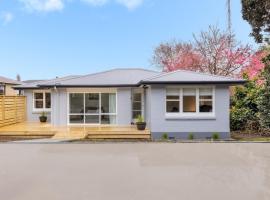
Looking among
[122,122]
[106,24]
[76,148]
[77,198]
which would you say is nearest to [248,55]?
[106,24]

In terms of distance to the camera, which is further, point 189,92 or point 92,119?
point 92,119

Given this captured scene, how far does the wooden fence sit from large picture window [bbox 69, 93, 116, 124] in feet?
13.5

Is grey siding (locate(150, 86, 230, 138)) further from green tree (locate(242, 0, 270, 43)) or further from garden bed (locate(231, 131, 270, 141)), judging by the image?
green tree (locate(242, 0, 270, 43))

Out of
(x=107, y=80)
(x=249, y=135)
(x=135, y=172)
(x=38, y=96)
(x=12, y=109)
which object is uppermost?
(x=107, y=80)

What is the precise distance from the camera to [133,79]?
20.0m

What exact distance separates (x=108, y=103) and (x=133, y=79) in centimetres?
223

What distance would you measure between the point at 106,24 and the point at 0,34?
33.8 ft

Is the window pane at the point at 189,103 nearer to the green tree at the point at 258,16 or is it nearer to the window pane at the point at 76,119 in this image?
the green tree at the point at 258,16

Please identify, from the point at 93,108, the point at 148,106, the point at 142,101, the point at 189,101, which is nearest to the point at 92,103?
the point at 93,108

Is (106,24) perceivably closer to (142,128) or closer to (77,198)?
(142,128)

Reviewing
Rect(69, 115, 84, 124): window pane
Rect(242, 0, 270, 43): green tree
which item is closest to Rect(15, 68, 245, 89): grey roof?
Rect(69, 115, 84, 124): window pane

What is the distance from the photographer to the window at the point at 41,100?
2383 cm

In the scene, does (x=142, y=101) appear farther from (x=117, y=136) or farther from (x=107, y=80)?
(x=117, y=136)

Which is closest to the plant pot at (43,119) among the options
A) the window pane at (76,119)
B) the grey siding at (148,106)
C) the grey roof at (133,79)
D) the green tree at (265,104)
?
the grey roof at (133,79)
